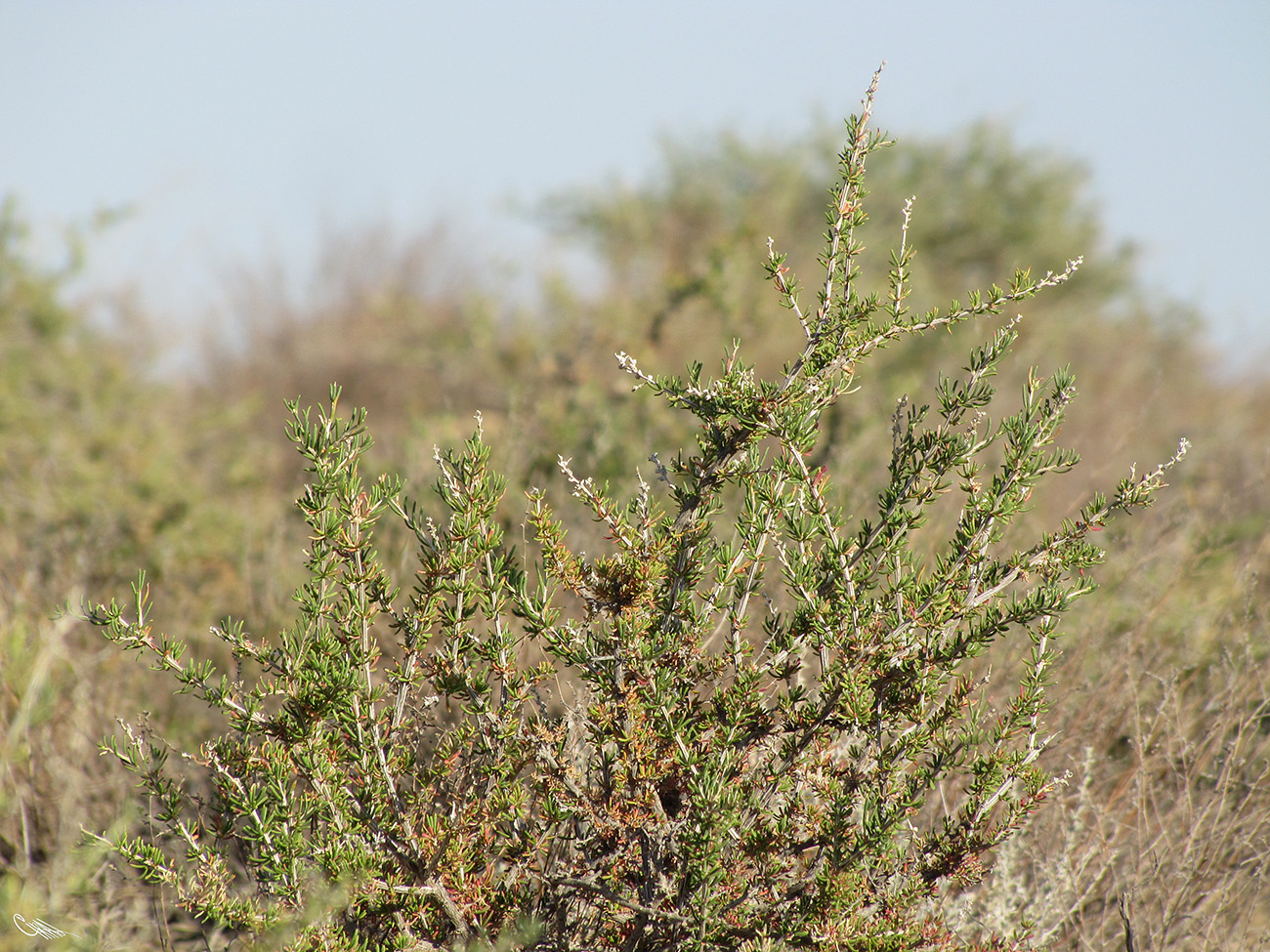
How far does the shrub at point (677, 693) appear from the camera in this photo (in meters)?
1.67

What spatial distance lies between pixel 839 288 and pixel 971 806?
1021mm

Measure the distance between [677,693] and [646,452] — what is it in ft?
10.5

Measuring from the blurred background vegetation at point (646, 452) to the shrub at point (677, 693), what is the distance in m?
0.34

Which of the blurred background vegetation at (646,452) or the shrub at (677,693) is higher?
the blurred background vegetation at (646,452)

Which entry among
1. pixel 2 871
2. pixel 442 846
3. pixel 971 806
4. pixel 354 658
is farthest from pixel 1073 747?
pixel 2 871

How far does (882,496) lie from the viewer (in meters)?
1.85
